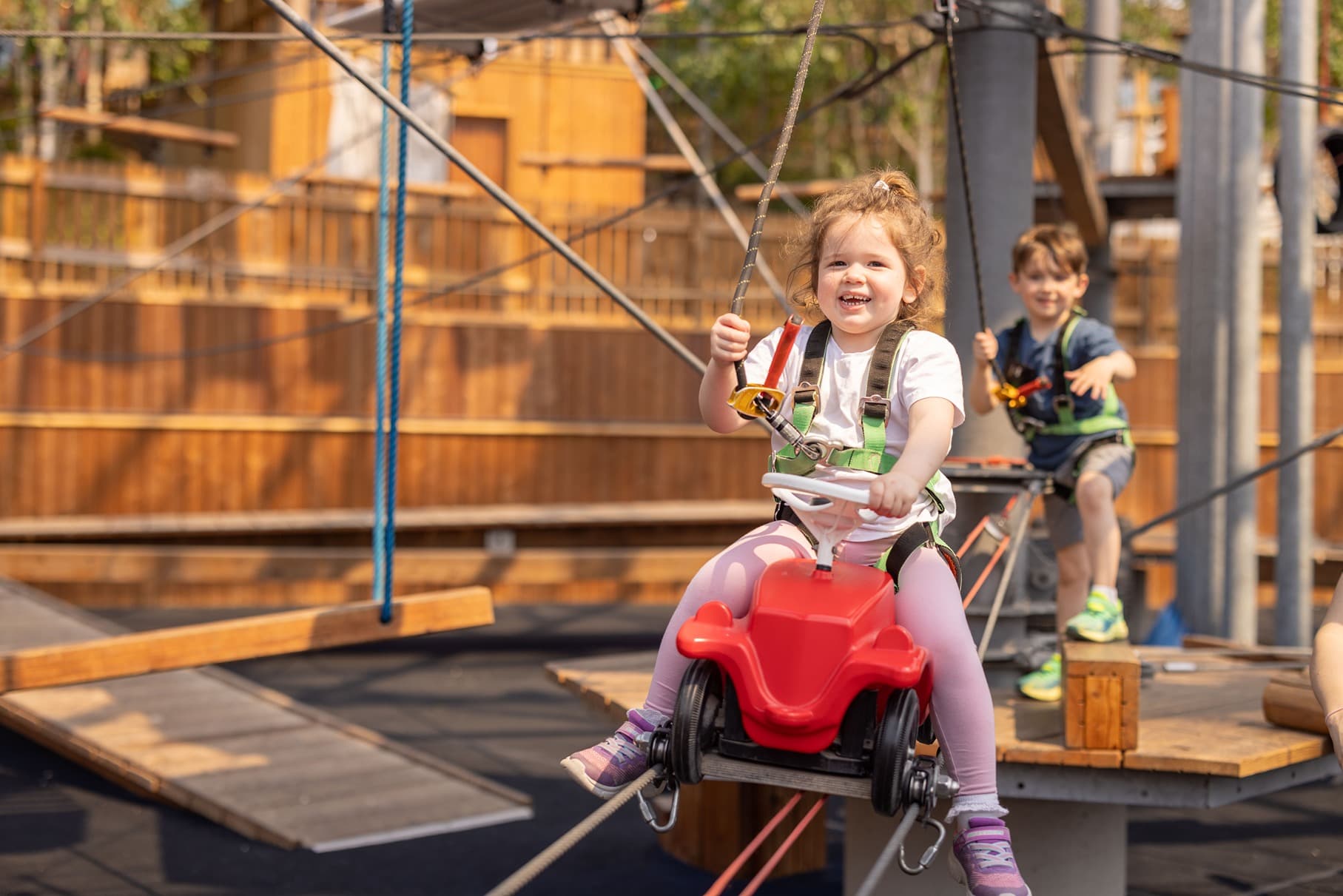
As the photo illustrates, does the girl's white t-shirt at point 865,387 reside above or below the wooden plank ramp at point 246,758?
above

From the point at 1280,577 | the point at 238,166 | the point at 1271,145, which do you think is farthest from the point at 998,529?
the point at 1271,145

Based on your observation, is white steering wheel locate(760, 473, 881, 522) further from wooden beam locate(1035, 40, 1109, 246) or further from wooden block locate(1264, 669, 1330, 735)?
wooden beam locate(1035, 40, 1109, 246)

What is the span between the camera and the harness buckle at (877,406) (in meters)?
2.23

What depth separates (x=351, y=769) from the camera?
218 inches

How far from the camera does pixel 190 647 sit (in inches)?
141

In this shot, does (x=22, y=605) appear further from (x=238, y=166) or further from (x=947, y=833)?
(x=238, y=166)

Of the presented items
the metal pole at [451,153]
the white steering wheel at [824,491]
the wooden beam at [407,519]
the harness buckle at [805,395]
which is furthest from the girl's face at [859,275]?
the wooden beam at [407,519]

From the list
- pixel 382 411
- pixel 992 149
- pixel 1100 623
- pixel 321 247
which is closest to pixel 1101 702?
pixel 1100 623

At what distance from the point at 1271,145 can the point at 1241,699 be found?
20.4 metres

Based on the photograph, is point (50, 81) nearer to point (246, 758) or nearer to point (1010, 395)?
point (246, 758)

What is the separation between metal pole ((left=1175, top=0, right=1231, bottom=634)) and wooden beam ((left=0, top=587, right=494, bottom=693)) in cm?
482

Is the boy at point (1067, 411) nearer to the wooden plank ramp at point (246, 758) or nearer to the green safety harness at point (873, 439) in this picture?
the green safety harness at point (873, 439)

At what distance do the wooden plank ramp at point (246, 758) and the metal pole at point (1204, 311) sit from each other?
12.6ft

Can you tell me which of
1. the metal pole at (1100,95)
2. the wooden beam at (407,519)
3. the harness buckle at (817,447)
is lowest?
the wooden beam at (407,519)
